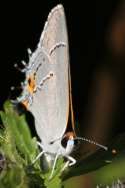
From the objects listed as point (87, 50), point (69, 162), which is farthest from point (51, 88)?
point (87, 50)

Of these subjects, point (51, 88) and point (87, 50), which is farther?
point (87, 50)

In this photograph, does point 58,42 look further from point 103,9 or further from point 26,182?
point 103,9

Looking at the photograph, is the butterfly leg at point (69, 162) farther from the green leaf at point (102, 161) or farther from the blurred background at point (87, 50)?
the blurred background at point (87, 50)

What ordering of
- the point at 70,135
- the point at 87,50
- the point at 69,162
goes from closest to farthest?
1. the point at 69,162
2. the point at 70,135
3. the point at 87,50

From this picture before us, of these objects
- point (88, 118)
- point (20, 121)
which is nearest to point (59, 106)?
point (20, 121)

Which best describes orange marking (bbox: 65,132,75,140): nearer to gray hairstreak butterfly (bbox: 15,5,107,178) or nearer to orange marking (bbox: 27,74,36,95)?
gray hairstreak butterfly (bbox: 15,5,107,178)

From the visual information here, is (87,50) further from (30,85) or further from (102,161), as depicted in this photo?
(102,161)

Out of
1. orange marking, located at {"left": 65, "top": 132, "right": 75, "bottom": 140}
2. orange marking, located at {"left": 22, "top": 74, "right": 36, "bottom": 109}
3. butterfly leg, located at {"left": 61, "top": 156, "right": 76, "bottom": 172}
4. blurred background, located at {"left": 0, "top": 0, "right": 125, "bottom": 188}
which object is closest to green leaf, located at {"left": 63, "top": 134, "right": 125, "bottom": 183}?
butterfly leg, located at {"left": 61, "top": 156, "right": 76, "bottom": 172}

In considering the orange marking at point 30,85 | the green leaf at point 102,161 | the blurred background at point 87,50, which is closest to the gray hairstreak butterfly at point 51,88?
the orange marking at point 30,85
